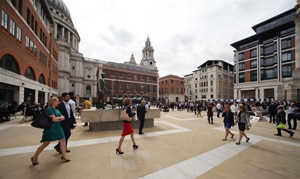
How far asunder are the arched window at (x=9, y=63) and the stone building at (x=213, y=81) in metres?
60.2

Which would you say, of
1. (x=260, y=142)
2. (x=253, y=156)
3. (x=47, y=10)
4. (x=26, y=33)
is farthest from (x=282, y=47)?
(x=47, y=10)

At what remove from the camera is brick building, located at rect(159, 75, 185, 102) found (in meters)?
58.3

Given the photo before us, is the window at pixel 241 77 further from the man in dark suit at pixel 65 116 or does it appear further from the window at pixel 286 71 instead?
the man in dark suit at pixel 65 116

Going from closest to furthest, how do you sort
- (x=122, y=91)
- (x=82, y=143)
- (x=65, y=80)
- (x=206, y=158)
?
(x=206, y=158)
(x=82, y=143)
(x=65, y=80)
(x=122, y=91)

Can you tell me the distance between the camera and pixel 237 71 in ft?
137

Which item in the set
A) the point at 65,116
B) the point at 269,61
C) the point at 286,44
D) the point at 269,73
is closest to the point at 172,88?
the point at 269,73

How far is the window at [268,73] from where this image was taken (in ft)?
110

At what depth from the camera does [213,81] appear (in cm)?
5575

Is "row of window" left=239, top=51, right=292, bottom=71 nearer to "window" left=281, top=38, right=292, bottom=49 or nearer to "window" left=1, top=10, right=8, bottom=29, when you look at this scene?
"window" left=281, top=38, right=292, bottom=49

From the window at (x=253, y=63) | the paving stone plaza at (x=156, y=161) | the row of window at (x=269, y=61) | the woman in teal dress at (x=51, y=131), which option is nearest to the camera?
the paving stone plaza at (x=156, y=161)

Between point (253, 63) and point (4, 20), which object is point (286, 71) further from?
point (4, 20)

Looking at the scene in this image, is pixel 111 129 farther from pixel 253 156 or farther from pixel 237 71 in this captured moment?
pixel 237 71

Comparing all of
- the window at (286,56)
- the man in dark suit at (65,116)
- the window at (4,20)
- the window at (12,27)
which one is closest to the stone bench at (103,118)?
the man in dark suit at (65,116)

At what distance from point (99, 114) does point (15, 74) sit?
13644mm
